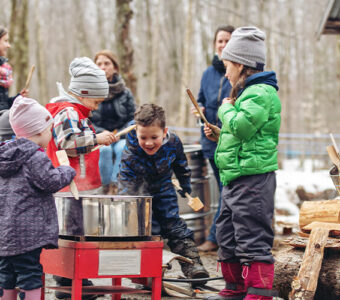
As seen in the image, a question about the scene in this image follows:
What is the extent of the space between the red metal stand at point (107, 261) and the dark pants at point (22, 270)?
7.3 inches

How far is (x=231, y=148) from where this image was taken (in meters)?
3.85

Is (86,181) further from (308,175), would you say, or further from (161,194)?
(308,175)

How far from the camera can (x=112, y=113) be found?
6273mm

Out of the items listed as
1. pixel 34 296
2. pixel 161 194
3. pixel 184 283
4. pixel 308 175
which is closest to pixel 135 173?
pixel 161 194

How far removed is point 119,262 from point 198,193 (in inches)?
115

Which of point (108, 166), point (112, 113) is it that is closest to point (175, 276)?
point (108, 166)

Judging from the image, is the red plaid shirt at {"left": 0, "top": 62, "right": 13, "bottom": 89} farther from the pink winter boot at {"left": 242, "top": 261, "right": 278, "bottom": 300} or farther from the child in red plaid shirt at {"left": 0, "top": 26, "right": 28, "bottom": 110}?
the pink winter boot at {"left": 242, "top": 261, "right": 278, "bottom": 300}

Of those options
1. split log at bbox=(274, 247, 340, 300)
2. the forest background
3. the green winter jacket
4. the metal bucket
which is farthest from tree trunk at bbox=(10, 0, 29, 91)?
the green winter jacket

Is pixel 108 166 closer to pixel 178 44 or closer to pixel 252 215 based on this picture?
pixel 252 215

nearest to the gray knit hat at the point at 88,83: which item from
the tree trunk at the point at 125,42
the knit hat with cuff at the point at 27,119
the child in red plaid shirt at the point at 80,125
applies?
the child in red plaid shirt at the point at 80,125

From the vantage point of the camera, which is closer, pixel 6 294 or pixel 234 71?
pixel 6 294

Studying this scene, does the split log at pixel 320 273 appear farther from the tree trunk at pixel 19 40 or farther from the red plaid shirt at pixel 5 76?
the tree trunk at pixel 19 40

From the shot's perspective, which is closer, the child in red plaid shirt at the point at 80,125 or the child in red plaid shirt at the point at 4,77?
the child in red plaid shirt at the point at 80,125

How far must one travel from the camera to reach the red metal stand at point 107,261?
3.38 m
